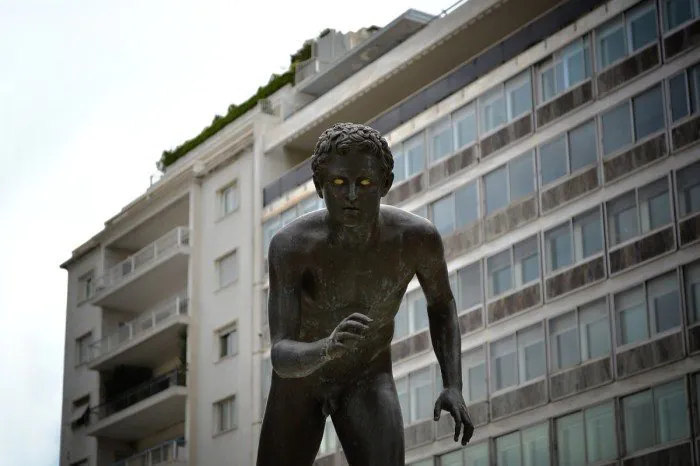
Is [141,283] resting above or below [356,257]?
above

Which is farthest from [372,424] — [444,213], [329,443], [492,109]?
[329,443]

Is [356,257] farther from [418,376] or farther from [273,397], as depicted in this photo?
[418,376]

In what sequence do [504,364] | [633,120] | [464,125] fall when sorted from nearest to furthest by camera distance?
[633,120], [504,364], [464,125]

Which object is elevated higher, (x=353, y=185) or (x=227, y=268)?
(x=227, y=268)

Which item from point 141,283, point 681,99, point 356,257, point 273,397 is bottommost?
point 273,397

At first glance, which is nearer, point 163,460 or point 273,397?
point 273,397

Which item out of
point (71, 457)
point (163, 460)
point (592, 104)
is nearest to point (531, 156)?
point (592, 104)

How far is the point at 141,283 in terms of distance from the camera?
7600 centimetres

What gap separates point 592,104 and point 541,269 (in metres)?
5.13

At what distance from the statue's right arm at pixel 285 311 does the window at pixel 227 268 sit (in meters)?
55.3

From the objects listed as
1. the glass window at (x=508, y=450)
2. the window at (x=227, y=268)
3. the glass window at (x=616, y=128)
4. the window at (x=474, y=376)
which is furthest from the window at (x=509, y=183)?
the window at (x=227, y=268)

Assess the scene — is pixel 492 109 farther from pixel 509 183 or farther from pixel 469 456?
pixel 469 456

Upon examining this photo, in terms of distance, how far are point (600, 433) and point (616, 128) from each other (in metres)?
8.95

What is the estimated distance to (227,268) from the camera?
69188 millimetres
